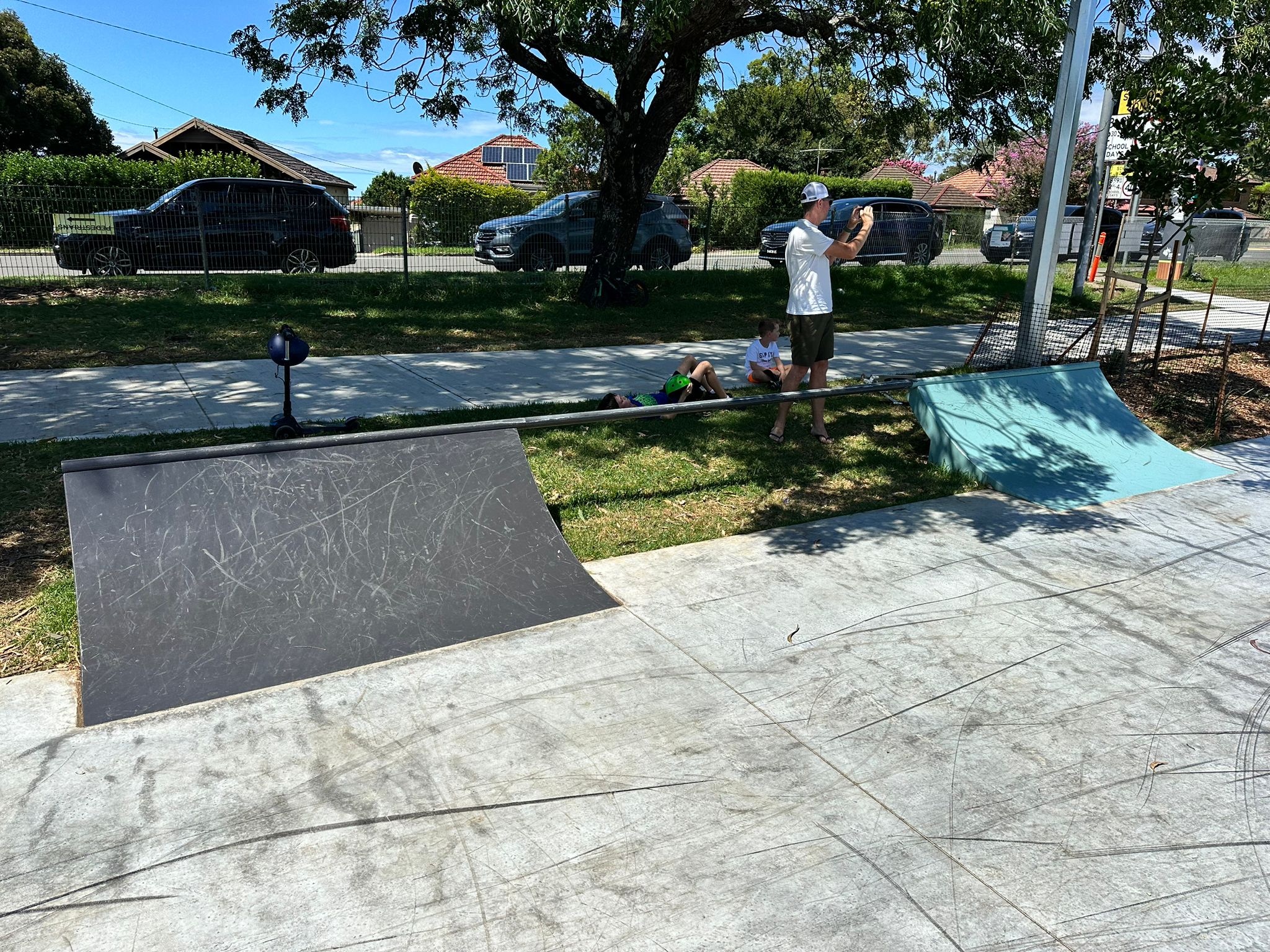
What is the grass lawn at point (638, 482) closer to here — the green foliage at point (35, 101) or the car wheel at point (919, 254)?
the car wheel at point (919, 254)

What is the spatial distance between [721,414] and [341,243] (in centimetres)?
1087

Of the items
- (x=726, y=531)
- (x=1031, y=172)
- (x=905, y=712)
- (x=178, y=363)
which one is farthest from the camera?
(x=1031, y=172)

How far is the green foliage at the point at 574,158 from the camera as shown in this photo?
26.5 metres

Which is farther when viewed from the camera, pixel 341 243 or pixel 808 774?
pixel 341 243

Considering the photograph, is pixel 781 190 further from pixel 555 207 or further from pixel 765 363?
pixel 765 363

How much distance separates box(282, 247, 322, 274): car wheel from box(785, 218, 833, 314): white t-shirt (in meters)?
11.3

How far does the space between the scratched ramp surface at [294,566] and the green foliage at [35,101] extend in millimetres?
37397

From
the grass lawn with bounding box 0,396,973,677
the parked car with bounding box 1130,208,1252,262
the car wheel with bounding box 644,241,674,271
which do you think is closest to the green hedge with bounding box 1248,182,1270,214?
the parked car with bounding box 1130,208,1252,262

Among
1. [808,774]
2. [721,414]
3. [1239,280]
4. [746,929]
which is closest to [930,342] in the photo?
[721,414]

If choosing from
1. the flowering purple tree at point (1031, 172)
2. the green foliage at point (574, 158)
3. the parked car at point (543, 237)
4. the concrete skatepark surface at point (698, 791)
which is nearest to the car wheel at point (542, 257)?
the parked car at point (543, 237)

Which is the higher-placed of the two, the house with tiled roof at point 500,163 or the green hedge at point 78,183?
the house with tiled roof at point 500,163

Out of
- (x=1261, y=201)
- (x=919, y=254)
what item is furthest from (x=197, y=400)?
(x=1261, y=201)

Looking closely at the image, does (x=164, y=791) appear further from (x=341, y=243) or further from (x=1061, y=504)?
(x=341, y=243)

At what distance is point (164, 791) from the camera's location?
3082 millimetres
